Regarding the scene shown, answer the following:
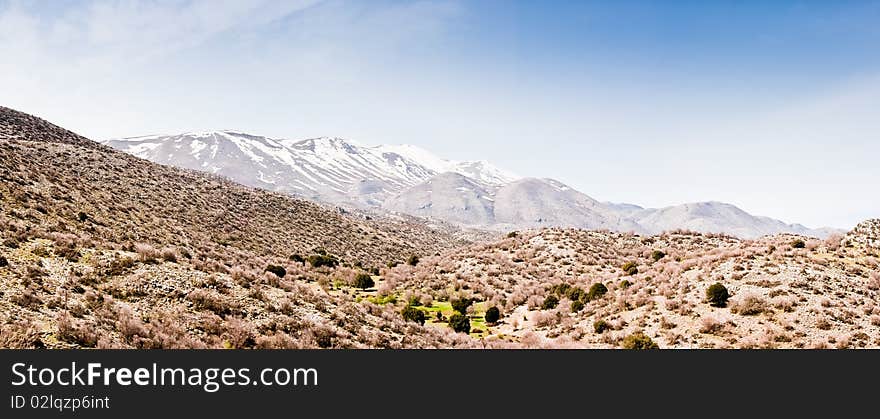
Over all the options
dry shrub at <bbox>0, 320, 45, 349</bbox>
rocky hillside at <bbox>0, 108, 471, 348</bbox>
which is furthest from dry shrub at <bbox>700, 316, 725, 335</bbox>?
dry shrub at <bbox>0, 320, 45, 349</bbox>

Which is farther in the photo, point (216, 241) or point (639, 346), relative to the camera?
point (216, 241)

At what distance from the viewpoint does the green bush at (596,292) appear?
37.6 m

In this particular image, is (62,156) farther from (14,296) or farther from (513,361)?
(513,361)

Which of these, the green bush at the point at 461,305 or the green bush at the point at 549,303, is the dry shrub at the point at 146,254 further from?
the green bush at the point at 549,303

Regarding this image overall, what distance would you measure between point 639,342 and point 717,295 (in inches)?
317

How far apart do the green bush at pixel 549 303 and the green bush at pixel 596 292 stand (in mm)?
2884

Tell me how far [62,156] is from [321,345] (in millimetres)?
64073

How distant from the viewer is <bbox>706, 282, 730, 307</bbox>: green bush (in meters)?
28.3

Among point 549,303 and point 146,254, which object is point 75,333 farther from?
point 549,303

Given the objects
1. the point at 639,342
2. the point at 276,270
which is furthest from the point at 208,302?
the point at 639,342

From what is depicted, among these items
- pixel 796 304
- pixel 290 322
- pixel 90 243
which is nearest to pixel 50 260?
pixel 90 243

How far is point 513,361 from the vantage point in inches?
494

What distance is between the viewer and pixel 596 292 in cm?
3791

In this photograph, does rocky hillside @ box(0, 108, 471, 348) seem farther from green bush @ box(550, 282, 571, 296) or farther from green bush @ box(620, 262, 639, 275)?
green bush @ box(620, 262, 639, 275)
